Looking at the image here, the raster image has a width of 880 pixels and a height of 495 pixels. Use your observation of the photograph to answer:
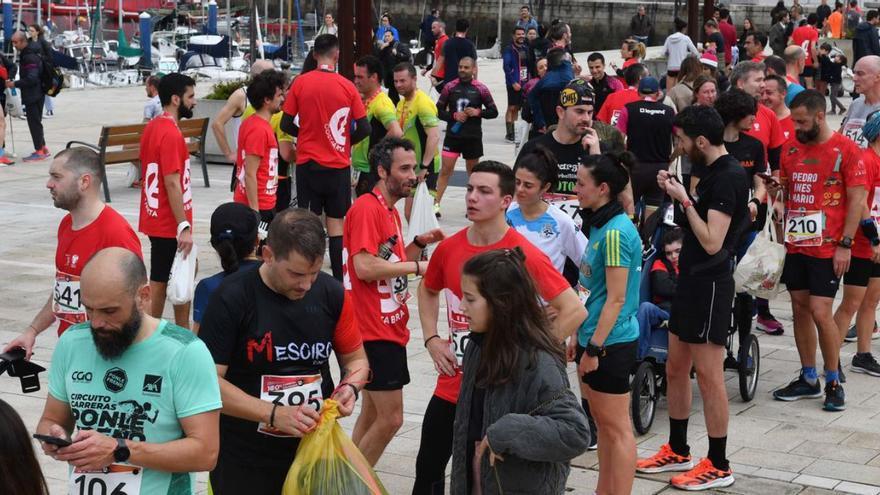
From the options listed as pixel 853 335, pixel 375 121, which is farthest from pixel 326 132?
pixel 853 335

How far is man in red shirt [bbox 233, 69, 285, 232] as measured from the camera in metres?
10.1

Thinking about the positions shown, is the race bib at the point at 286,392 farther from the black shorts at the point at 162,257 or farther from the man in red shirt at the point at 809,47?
the man in red shirt at the point at 809,47

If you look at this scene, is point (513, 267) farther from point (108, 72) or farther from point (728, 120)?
point (108, 72)

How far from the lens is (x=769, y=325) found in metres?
10.5

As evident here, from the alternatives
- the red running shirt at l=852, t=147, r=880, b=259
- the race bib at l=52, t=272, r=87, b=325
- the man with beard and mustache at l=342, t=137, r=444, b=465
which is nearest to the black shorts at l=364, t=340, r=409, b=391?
the man with beard and mustache at l=342, t=137, r=444, b=465

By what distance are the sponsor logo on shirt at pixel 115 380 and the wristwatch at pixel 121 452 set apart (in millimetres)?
183

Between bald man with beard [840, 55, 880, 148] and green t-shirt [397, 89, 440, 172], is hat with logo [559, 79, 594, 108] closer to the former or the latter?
bald man with beard [840, 55, 880, 148]

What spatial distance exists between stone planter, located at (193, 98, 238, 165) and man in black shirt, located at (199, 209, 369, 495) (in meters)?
13.0

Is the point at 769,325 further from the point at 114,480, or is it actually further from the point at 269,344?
the point at 114,480

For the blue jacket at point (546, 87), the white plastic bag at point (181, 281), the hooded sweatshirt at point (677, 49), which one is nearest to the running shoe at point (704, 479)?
the white plastic bag at point (181, 281)

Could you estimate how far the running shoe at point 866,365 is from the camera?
9328mm

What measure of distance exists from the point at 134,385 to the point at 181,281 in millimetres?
4156

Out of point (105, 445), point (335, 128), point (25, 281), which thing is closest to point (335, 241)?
point (335, 128)

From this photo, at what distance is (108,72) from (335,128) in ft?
79.7
